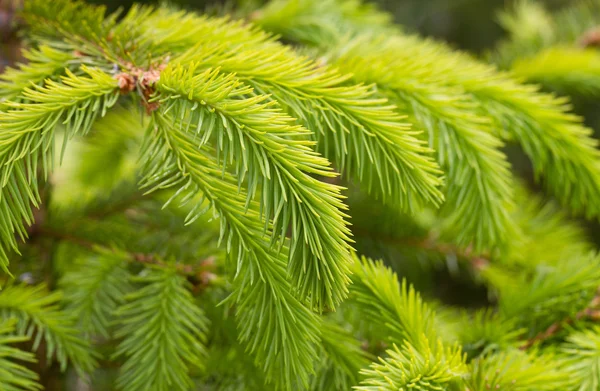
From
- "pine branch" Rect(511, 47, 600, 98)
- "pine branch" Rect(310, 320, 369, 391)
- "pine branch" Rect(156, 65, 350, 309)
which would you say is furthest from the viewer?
"pine branch" Rect(511, 47, 600, 98)

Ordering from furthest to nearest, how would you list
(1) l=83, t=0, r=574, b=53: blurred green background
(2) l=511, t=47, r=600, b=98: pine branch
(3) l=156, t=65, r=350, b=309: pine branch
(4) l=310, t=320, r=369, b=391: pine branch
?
(1) l=83, t=0, r=574, b=53: blurred green background → (2) l=511, t=47, r=600, b=98: pine branch → (4) l=310, t=320, r=369, b=391: pine branch → (3) l=156, t=65, r=350, b=309: pine branch

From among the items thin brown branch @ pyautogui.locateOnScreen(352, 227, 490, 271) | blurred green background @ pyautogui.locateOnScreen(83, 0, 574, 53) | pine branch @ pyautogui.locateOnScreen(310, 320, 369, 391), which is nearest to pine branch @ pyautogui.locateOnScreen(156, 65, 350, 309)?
pine branch @ pyautogui.locateOnScreen(310, 320, 369, 391)

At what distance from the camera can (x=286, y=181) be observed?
0.35 meters

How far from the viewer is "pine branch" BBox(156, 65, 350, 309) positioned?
35 cm

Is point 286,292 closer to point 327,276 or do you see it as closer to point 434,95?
point 327,276

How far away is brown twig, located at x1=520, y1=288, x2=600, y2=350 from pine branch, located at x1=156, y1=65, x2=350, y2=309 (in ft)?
0.85

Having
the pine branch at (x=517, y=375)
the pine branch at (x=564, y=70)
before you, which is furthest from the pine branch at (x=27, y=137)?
the pine branch at (x=564, y=70)

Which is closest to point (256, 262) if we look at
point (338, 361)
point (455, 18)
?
point (338, 361)

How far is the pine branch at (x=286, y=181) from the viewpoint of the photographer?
1.13ft

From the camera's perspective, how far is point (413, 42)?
624 millimetres

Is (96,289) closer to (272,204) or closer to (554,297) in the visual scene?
Answer: (272,204)

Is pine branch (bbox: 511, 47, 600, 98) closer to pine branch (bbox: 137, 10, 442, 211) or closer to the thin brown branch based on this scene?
the thin brown branch

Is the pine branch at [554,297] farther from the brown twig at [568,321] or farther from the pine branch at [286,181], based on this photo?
the pine branch at [286,181]

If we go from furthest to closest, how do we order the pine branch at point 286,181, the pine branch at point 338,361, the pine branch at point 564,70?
the pine branch at point 564,70, the pine branch at point 338,361, the pine branch at point 286,181
